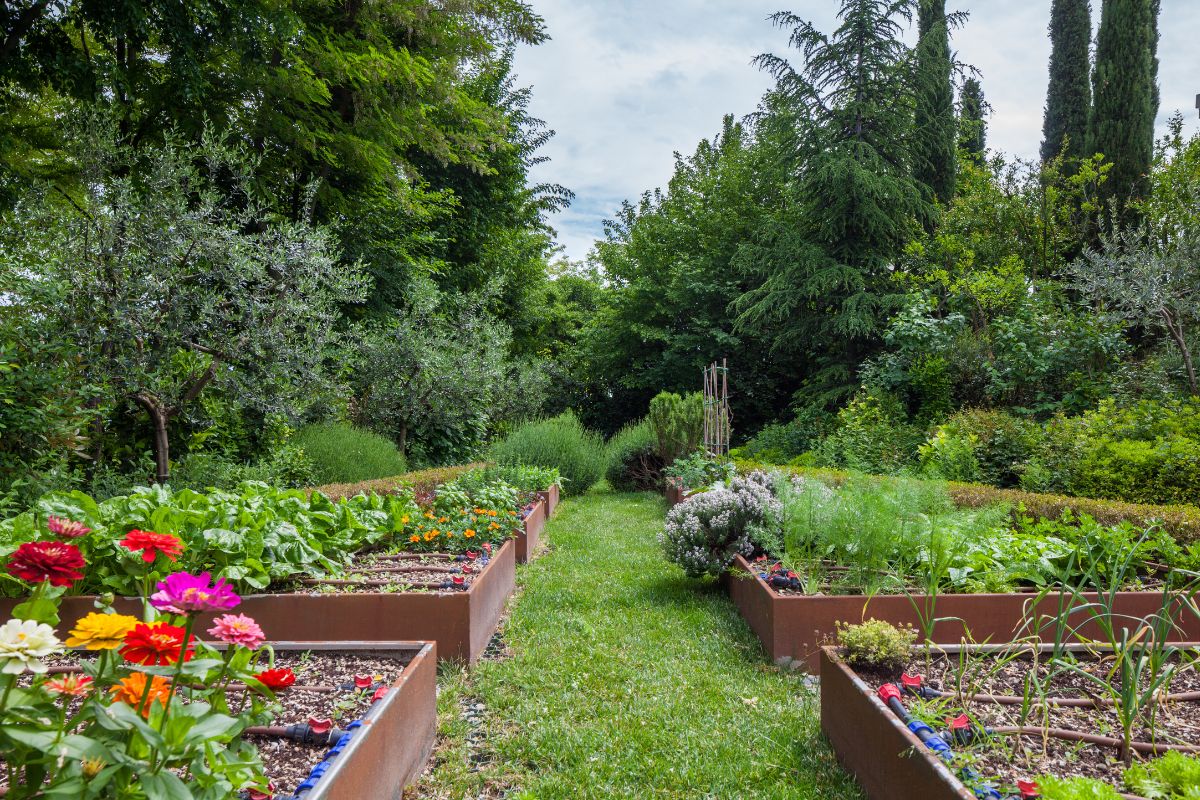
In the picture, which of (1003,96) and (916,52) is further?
(1003,96)

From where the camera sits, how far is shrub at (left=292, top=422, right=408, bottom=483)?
716cm

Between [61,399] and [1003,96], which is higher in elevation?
[1003,96]

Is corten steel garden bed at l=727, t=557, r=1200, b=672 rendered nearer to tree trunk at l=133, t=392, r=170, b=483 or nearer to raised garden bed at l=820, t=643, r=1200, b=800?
raised garden bed at l=820, t=643, r=1200, b=800

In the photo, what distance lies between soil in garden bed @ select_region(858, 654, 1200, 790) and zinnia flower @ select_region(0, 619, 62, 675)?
1947 millimetres

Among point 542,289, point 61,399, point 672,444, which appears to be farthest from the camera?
point 542,289

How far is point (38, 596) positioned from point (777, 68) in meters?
13.9

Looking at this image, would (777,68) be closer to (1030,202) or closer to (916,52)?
(916,52)

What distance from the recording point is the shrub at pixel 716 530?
14.3 ft

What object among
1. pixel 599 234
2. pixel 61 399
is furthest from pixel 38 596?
pixel 599 234

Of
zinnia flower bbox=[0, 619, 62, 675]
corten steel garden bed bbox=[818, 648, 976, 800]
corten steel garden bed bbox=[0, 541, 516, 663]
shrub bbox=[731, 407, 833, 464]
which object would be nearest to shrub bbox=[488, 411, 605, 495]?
shrub bbox=[731, 407, 833, 464]

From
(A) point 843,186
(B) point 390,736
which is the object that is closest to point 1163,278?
(A) point 843,186

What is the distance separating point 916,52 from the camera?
1191 centimetres

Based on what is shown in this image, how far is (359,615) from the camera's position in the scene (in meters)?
3.04

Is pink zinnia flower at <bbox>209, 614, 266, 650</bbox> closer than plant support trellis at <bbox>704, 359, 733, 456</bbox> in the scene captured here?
Yes
